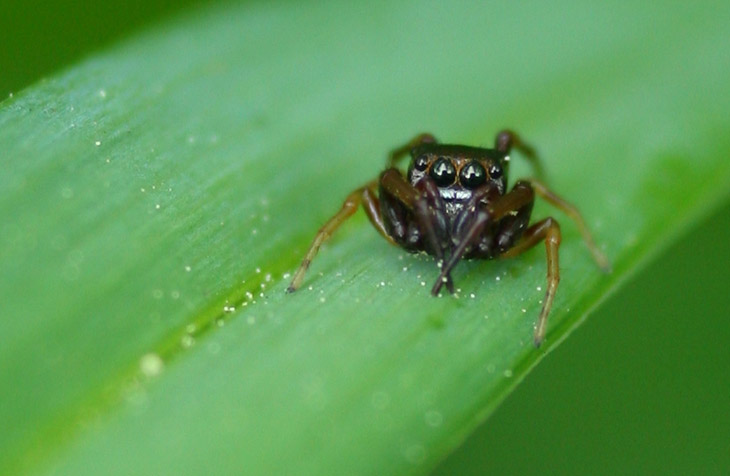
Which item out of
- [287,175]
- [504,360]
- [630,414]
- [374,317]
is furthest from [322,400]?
[630,414]

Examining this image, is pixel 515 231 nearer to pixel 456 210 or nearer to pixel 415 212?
pixel 456 210

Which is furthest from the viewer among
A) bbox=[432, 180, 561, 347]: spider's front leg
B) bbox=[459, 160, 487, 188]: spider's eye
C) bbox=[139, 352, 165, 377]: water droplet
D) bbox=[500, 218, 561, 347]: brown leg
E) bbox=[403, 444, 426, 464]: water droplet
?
bbox=[459, 160, 487, 188]: spider's eye

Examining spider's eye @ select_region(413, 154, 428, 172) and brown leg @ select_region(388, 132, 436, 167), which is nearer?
spider's eye @ select_region(413, 154, 428, 172)

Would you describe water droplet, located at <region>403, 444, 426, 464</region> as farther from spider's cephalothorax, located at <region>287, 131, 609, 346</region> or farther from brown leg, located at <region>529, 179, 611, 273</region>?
brown leg, located at <region>529, 179, 611, 273</region>

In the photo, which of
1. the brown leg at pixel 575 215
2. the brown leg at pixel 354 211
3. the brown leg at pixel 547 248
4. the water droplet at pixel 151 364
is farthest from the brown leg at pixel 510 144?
the water droplet at pixel 151 364

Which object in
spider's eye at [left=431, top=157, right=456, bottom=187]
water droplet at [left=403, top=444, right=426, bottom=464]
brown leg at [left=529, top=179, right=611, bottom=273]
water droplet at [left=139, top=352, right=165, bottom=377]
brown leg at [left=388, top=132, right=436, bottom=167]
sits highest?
water droplet at [left=139, top=352, right=165, bottom=377]

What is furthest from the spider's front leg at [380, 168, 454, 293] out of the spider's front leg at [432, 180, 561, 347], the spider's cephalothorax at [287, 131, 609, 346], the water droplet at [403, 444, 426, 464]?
the water droplet at [403, 444, 426, 464]
